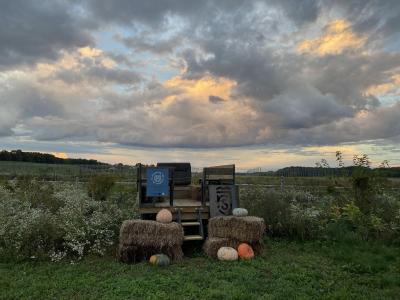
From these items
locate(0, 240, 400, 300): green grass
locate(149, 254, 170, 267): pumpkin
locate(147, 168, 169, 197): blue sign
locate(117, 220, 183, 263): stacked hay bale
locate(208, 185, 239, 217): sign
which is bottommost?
locate(0, 240, 400, 300): green grass

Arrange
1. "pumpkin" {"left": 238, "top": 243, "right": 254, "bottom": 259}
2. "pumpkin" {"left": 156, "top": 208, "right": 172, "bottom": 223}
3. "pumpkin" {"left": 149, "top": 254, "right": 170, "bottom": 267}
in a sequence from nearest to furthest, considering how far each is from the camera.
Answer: "pumpkin" {"left": 149, "top": 254, "right": 170, "bottom": 267} → "pumpkin" {"left": 238, "top": 243, "right": 254, "bottom": 259} → "pumpkin" {"left": 156, "top": 208, "right": 172, "bottom": 223}

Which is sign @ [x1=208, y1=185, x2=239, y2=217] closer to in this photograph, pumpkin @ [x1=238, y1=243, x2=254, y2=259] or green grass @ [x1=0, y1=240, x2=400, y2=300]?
pumpkin @ [x1=238, y1=243, x2=254, y2=259]

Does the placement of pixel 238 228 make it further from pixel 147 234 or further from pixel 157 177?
pixel 157 177

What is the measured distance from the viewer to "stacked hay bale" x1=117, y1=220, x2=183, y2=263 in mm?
6750

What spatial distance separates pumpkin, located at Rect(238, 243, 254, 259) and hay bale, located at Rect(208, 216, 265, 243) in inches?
5.8

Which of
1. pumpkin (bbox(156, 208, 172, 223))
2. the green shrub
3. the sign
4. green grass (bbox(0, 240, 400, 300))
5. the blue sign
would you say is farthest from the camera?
the green shrub

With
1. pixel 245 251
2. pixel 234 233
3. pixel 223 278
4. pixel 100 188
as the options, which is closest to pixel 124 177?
pixel 100 188

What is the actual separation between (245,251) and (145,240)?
191cm

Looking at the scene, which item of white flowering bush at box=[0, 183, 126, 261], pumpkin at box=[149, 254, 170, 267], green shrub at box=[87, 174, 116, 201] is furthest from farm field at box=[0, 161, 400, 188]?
pumpkin at box=[149, 254, 170, 267]

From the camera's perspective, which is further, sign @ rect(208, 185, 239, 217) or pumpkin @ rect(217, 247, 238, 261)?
sign @ rect(208, 185, 239, 217)

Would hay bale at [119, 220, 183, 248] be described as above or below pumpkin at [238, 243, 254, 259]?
above

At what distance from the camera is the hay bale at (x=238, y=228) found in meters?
7.24

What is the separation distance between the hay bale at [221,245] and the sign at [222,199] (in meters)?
0.87

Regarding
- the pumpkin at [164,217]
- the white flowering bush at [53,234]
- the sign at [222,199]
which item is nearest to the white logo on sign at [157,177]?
the pumpkin at [164,217]
